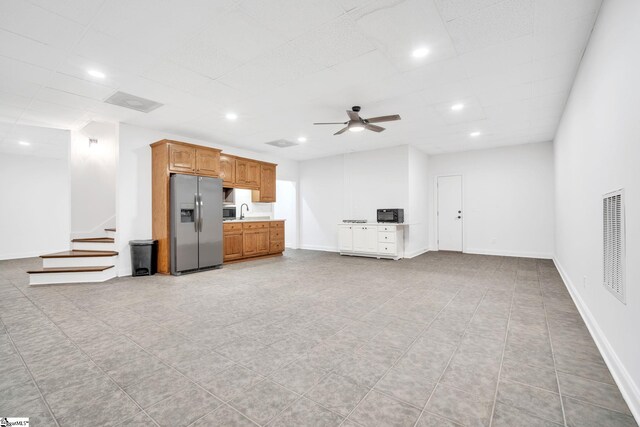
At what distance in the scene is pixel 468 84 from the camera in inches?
148

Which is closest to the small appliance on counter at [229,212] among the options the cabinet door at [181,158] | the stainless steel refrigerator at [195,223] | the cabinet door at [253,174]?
the cabinet door at [253,174]

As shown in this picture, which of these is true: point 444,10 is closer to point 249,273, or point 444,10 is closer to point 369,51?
point 369,51

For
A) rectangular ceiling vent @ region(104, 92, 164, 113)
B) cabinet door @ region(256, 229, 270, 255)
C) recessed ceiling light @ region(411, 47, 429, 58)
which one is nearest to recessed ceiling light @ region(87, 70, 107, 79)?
rectangular ceiling vent @ region(104, 92, 164, 113)

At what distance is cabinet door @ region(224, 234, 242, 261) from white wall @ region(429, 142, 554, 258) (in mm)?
5815

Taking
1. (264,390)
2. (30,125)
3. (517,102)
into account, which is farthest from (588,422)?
(30,125)

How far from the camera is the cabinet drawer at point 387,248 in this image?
6.71 metres

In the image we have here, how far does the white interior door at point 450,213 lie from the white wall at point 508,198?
159mm

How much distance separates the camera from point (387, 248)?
680cm

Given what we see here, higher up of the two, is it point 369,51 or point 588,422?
point 369,51

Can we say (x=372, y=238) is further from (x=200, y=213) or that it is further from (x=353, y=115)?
(x=200, y=213)

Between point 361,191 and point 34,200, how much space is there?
8.88m

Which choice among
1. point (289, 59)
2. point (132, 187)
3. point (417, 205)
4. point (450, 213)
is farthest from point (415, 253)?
point (132, 187)

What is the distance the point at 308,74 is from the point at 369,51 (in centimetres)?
80

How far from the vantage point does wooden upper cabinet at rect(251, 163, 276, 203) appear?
24.8 feet
